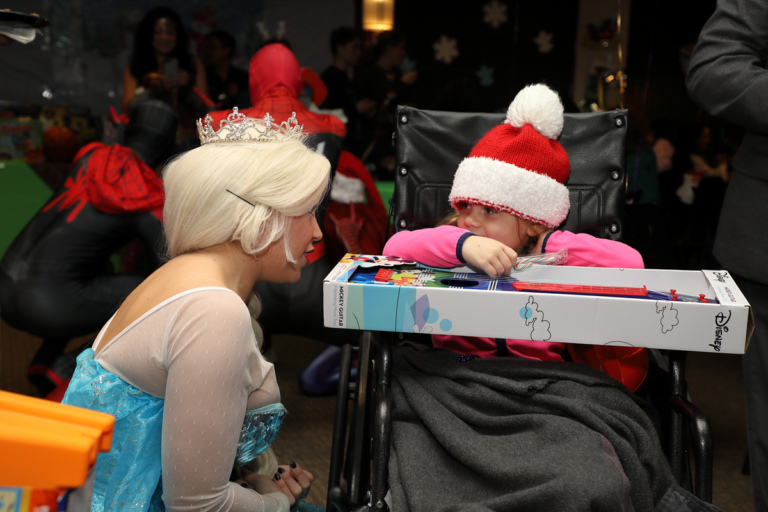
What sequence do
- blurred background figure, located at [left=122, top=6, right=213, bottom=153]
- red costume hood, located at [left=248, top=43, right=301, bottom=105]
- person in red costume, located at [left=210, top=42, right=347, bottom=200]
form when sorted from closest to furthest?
1. person in red costume, located at [left=210, top=42, right=347, bottom=200]
2. red costume hood, located at [left=248, top=43, right=301, bottom=105]
3. blurred background figure, located at [left=122, top=6, right=213, bottom=153]

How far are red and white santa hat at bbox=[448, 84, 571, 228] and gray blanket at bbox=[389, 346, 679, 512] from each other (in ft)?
1.30

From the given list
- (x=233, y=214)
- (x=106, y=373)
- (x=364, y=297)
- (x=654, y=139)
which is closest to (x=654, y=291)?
(x=364, y=297)

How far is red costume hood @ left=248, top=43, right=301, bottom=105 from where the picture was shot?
2551mm

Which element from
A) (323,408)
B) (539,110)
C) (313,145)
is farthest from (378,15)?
(539,110)

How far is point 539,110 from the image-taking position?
1533 mm

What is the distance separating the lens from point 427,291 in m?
1.07

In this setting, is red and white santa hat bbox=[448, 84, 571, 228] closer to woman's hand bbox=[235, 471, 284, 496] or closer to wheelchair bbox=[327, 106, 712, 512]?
wheelchair bbox=[327, 106, 712, 512]

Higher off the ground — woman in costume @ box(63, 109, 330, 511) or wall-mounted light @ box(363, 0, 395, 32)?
wall-mounted light @ box(363, 0, 395, 32)

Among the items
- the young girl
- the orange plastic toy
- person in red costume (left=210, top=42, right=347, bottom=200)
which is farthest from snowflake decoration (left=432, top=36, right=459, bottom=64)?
the orange plastic toy

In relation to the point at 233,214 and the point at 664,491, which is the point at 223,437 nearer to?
the point at 233,214

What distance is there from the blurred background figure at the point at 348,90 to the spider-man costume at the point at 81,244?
2.03m

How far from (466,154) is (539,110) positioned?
0.25 m

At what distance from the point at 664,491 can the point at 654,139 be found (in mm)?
3751

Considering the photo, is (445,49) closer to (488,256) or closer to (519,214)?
(519,214)
